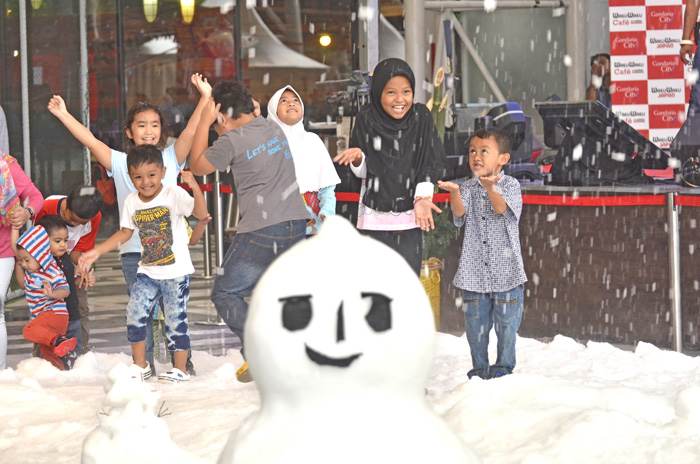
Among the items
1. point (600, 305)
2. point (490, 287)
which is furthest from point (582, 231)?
point (490, 287)

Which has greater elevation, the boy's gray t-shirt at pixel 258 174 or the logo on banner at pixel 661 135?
the logo on banner at pixel 661 135

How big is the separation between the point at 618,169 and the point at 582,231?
3.53 ft

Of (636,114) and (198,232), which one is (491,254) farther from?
(636,114)

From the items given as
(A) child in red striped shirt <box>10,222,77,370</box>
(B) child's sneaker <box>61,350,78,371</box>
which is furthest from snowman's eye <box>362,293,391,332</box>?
(B) child's sneaker <box>61,350,78,371</box>

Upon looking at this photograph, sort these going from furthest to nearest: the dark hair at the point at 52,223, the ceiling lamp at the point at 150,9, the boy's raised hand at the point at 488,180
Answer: the ceiling lamp at the point at 150,9, the dark hair at the point at 52,223, the boy's raised hand at the point at 488,180

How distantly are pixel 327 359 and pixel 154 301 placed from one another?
327cm

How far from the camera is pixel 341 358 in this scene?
1619 mm

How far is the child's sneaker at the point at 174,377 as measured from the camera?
4637 millimetres

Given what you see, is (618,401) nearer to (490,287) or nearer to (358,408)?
(490,287)

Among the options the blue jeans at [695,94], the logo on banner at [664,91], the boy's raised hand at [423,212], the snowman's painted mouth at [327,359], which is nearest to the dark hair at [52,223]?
the boy's raised hand at [423,212]

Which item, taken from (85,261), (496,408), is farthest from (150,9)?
(496,408)

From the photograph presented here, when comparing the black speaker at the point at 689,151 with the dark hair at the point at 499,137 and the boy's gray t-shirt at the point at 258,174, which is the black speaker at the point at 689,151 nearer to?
the dark hair at the point at 499,137

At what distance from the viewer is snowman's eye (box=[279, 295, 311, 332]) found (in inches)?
63.5

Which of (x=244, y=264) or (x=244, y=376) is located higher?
(x=244, y=264)
